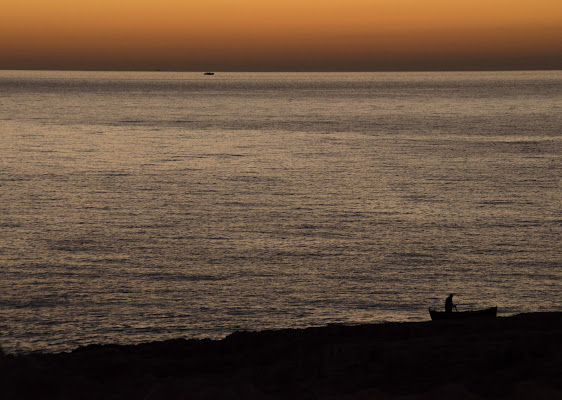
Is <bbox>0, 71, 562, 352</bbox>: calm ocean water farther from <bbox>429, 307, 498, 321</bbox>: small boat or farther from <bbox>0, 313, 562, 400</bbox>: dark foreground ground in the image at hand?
<bbox>0, 313, 562, 400</bbox>: dark foreground ground

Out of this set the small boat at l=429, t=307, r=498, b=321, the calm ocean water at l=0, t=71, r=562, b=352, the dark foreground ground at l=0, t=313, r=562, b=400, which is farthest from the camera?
the calm ocean water at l=0, t=71, r=562, b=352

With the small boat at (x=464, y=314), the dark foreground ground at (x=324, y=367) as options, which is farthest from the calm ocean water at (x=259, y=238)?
the dark foreground ground at (x=324, y=367)

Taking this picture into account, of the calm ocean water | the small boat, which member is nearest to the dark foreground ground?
the small boat

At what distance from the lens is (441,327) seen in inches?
643

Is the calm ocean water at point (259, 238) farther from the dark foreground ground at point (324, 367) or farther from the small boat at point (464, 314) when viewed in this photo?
the dark foreground ground at point (324, 367)

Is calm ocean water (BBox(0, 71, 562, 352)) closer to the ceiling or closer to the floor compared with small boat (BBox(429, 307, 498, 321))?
closer to the floor

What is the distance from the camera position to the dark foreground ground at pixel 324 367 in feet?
20.7

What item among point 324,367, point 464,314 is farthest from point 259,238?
point 324,367

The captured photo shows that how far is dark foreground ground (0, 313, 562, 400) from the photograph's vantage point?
20.7 feet

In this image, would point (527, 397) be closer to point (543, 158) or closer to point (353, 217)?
point (353, 217)

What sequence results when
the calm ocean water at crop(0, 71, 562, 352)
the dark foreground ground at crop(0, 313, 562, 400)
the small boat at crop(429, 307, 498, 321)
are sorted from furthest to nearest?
the calm ocean water at crop(0, 71, 562, 352) → the small boat at crop(429, 307, 498, 321) → the dark foreground ground at crop(0, 313, 562, 400)

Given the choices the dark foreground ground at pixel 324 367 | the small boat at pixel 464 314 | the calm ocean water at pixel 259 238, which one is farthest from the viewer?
the calm ocean water at pixel 259 238

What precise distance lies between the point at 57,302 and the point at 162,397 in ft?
107

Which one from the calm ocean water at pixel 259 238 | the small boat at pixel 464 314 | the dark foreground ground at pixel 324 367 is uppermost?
the dark foreground ground at pixel 324 367
